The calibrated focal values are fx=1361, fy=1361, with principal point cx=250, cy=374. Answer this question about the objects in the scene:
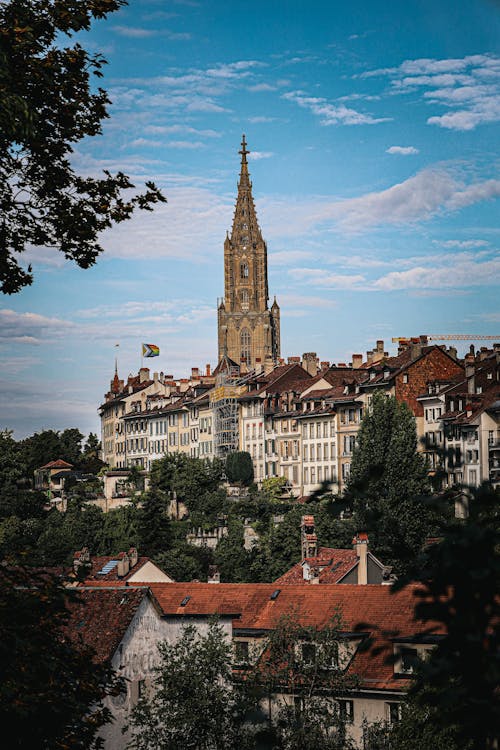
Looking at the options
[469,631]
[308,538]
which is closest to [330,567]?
[308,538]

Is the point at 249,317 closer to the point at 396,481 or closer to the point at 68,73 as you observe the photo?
the point at 396,481

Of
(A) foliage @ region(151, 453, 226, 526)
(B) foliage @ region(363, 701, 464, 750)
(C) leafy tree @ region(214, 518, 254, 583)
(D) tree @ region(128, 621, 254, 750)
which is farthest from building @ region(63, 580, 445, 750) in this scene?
(A) foliage @ region(151, 453, 226, 526)

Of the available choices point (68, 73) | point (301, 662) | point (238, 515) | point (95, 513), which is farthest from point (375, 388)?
point (68, 73)

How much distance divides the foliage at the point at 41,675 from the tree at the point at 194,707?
14702mm

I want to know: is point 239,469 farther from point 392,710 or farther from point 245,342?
point 245,342

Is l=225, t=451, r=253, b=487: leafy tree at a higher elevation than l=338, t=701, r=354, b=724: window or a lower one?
higher

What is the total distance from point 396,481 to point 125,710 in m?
45.0

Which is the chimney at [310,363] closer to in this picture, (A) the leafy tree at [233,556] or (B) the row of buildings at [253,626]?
(A) the leafy tree at [233,556]

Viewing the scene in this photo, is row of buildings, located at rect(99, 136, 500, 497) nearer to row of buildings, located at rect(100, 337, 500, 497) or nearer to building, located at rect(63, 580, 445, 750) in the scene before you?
row of buildings, located at rect(100, 337, 500, 497)

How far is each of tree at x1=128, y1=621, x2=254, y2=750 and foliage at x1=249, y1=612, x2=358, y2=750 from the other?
0.92m

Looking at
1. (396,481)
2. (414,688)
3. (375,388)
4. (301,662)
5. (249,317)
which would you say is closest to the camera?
(414,688)

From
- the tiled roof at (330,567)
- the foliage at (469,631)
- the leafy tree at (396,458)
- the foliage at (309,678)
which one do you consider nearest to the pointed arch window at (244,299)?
the leafy tree at (396,458)

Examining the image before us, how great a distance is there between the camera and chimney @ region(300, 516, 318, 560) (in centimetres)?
Result: 6716

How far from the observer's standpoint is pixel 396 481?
259 feet
